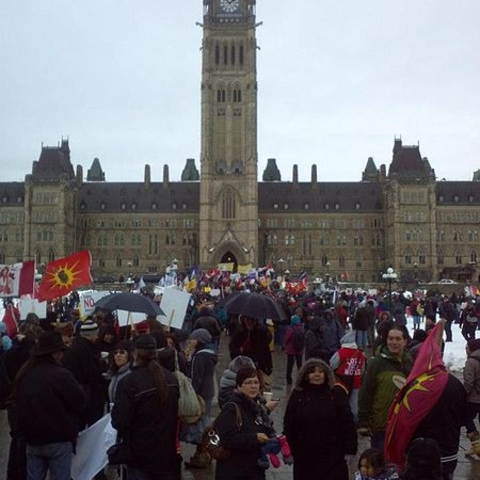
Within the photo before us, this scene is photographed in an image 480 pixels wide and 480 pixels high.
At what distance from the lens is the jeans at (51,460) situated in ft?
18.6

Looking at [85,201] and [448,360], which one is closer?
Answer: [448,360]

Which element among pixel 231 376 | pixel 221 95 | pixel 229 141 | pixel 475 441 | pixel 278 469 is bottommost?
pixel 278 469

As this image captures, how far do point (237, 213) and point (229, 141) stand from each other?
7.94 m

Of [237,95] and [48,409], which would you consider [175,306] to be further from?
[237,95]

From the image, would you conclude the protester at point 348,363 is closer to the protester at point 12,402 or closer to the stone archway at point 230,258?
the protester at point 12,402

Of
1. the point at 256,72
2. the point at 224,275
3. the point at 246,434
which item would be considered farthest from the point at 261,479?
the point at 256,72

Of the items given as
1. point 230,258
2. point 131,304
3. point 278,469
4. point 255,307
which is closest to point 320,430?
point 278,469

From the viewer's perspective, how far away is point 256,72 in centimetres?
7969

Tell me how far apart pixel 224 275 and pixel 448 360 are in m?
23.7

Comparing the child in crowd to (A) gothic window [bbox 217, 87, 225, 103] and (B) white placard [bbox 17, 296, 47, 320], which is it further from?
(A) gothic window [bbox 217, 87, 225, 103]

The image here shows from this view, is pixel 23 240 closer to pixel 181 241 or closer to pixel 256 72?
pixel 181 241

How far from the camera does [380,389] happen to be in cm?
646

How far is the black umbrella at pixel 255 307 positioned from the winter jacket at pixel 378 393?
2941mm

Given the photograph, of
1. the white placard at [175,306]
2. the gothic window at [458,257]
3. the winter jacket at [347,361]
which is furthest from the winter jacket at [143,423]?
the gothic window at [458,257]
